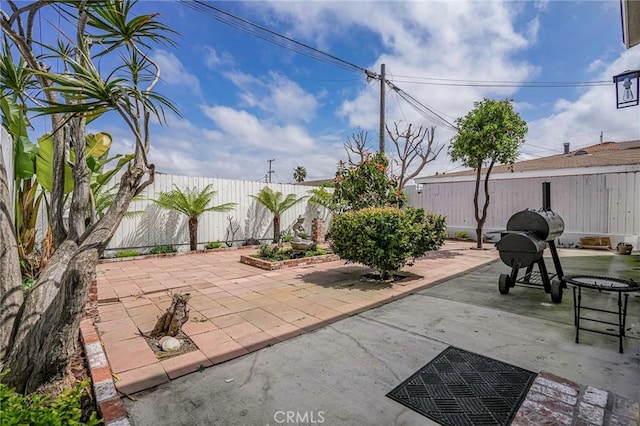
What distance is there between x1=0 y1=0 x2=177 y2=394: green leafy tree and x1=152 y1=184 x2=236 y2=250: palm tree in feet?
21.3

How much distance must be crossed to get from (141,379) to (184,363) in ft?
1.13

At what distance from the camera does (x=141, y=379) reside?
2.42 meters

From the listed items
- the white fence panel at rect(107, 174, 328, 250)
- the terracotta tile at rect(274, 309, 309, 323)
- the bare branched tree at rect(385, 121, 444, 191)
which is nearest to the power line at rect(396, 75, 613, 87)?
the bare branched tree at rect(385, 121, 444, 191)

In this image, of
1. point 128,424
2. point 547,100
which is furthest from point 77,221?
point 547,100

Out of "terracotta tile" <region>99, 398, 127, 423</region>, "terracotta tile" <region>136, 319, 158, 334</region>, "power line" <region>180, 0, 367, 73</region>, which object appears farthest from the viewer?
"power line" <region>180, 0, 367, 73</region>

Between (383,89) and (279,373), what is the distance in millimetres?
10296

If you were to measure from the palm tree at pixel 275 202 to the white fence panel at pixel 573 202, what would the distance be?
7296 millimetres

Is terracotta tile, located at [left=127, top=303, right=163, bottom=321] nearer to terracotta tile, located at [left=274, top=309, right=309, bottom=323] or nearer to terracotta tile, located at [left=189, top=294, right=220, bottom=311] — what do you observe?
terracotta tile, located at [left=189, top=294, right=220, bottom=311]

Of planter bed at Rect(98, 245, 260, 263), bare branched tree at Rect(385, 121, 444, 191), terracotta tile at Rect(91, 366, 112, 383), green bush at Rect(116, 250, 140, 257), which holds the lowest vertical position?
terracotta tile at Rect(91, 366, 112, 383)

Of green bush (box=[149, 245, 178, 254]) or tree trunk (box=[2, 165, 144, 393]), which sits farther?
green bush (box=[149, 245, 178, 254])

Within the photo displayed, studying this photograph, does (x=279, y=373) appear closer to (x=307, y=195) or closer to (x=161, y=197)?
(x=161, y=197)

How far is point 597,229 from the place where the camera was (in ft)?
33.9

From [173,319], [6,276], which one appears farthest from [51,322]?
[173,319]

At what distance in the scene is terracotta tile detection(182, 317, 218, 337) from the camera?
337cm
